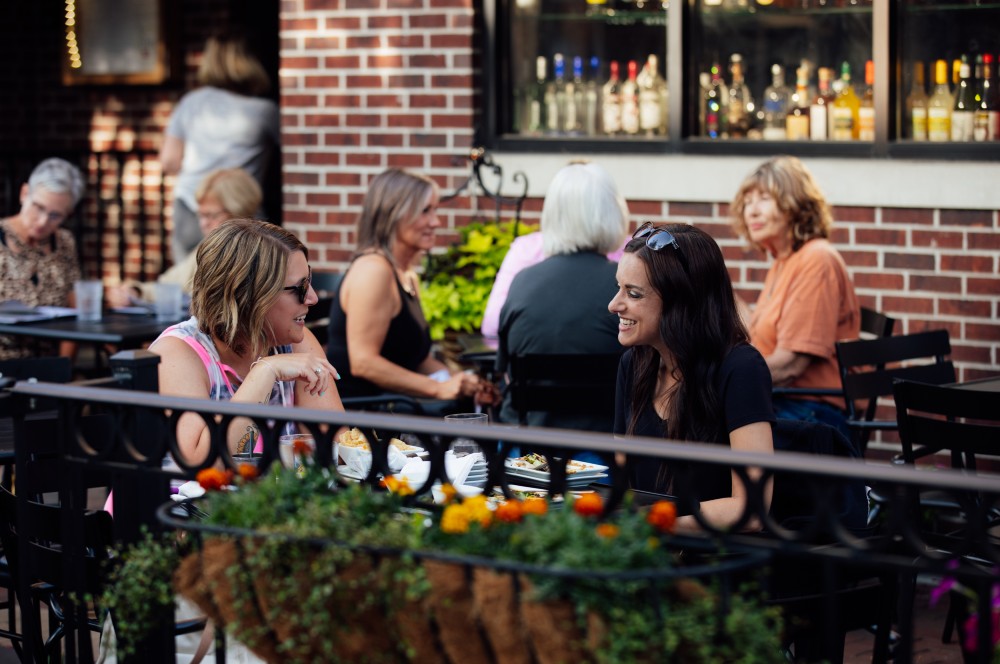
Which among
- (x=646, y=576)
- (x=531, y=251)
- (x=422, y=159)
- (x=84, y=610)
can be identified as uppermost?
(x=422, y=159)

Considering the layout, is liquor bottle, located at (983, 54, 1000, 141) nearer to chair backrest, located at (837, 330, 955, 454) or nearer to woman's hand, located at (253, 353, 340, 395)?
chair backrest, located at (837, 330, 955, 454)

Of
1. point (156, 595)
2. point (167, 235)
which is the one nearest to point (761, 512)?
point (156, 595)

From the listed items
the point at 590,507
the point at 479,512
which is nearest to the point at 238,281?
the point at 479,512

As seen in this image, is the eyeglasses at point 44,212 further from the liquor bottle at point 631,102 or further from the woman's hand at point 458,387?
the liquor bottle at point 631,102

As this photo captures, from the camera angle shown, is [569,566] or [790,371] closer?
[569,566]

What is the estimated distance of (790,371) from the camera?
17.5ft

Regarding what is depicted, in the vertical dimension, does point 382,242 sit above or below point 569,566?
above

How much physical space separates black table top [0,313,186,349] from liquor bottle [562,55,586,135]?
222cm

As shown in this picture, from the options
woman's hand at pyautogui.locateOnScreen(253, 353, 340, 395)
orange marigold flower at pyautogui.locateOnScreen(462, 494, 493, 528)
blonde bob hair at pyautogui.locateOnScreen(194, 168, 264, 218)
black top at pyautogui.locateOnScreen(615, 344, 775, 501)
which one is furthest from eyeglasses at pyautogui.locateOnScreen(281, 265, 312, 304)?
blonde bob hair at pyautogui.locateOnScreen(194, 168, 264, 218)

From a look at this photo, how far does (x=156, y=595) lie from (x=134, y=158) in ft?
25.5

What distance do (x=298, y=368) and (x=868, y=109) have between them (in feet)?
11.9

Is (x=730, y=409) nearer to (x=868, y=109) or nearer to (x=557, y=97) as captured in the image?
(x=868, y=109)

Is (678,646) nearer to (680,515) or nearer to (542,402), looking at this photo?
(680,515)

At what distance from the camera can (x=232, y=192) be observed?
268 inches
